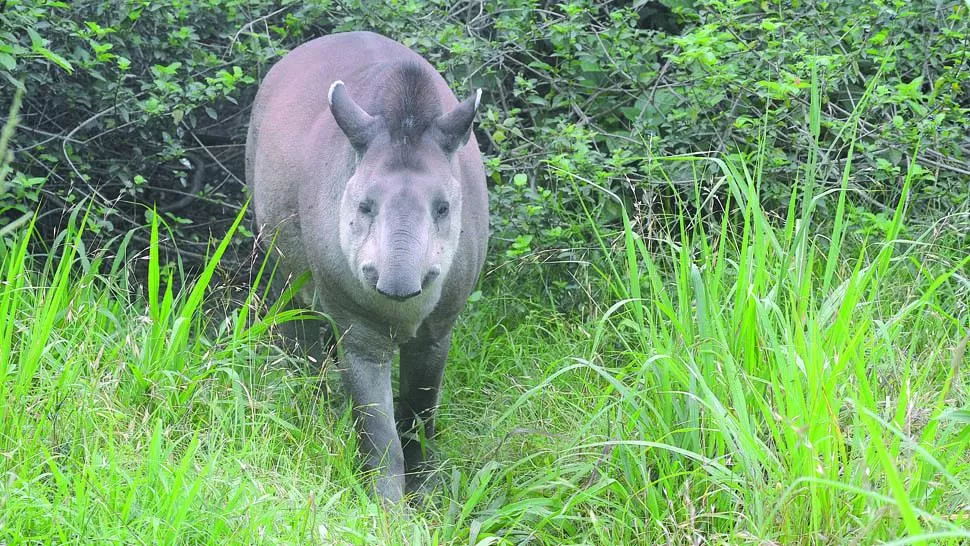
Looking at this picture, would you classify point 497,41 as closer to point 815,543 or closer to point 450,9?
point 450,9

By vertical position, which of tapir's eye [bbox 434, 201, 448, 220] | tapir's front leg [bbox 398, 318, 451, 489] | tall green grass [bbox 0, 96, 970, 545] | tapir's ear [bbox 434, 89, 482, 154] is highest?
tapir's ear [bbox 434, 89, 482, 154]

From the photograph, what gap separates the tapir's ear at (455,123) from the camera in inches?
186

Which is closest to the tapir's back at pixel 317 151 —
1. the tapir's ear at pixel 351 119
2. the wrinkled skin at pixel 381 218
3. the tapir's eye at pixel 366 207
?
the wrinkled skin at pixel 381 218

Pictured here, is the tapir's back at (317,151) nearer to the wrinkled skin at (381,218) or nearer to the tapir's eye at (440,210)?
A: the wrinkled skin at (381,218)

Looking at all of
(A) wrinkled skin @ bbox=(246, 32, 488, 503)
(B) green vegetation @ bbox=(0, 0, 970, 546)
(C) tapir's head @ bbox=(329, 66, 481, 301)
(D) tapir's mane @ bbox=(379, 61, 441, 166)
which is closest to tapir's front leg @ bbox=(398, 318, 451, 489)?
(A) wrinkled skin @ bbox=(246, 32, 488, 503)

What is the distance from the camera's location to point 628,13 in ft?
21.1

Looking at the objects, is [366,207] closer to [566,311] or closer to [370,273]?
[370,273]

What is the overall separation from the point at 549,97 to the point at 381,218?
8.93 ft

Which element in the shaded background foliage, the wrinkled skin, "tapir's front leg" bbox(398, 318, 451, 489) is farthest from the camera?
the shaded background foliage

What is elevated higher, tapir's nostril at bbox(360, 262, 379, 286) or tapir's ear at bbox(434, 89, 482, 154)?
tapir's ear at bbox(434, 89, 482, 154)

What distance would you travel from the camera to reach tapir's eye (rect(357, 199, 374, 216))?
4.48m

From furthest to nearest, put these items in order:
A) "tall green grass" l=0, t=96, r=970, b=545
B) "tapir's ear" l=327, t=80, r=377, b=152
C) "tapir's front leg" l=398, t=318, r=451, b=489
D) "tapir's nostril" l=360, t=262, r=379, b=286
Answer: "tapir's front leg" l=398, t=318, r=451, b=489
"tapir's ear" l=327, t=80, r=377, b=152
"tapir's nostril" l=360, t=262, r=379, b=286
"tall green grass" l=0, t=96, r=970, b=545

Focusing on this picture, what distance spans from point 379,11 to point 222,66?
40.0 inches

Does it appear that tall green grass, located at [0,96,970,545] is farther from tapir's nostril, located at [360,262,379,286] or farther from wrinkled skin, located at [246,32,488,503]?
tapir's nostril, located at [360,262,379,286]
